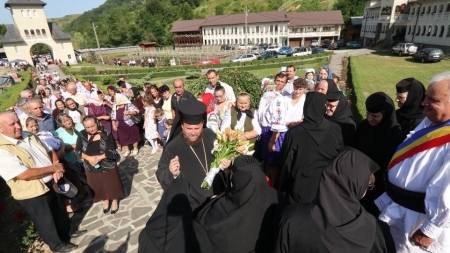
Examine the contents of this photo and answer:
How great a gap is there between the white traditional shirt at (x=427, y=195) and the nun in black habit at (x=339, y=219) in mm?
468

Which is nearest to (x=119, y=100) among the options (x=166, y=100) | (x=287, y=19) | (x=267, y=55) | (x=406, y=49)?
(x=166, y=100)

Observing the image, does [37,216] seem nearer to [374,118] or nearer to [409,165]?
[409,165]

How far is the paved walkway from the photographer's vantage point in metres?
4.51

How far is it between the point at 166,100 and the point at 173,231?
5.67m

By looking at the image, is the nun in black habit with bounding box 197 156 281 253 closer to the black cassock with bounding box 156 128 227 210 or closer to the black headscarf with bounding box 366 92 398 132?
the black cassock with bounding box 156 128 227 210

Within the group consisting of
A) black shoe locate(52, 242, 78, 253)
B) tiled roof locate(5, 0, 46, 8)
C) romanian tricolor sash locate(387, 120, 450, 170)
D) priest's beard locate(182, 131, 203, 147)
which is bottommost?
black shoe locate(52, 242, 78, 253)

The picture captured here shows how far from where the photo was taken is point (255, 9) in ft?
298

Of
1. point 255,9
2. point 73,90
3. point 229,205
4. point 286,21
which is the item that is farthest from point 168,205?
point 255,9

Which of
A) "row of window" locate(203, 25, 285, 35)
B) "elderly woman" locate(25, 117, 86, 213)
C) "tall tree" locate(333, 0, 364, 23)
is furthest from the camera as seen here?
"tall tree" locate(333, 0, 364, 23)

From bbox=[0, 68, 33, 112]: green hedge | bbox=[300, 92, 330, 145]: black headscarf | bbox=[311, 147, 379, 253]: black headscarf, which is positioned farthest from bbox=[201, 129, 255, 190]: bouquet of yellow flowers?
bbox=[0, 68, 33, 112]: green hedge

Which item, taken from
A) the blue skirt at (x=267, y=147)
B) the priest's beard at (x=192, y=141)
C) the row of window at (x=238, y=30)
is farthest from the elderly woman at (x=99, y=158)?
the row of window at (x=238, y=30)

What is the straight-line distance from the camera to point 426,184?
217 cm

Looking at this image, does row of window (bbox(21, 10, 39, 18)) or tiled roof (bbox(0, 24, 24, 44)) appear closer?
tiled roof (bbox(0, 24, 24, 44))

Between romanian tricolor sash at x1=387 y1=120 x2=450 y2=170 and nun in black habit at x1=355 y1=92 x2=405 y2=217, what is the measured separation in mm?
1231
